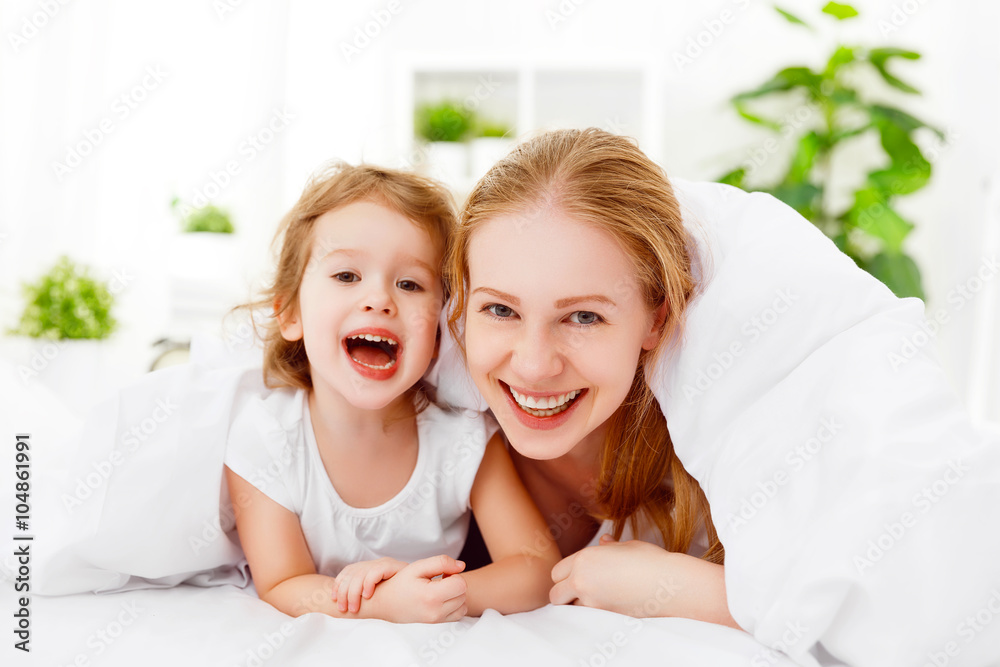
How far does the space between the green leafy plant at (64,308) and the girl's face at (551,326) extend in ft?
4.87

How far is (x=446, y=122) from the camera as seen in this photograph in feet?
10.9

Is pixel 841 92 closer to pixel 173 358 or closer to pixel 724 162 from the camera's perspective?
A: pixel 724 162

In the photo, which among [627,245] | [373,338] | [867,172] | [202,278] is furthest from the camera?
[202,278]

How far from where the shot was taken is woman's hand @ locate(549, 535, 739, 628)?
33.8 inches

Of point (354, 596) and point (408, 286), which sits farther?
point (408, 286)

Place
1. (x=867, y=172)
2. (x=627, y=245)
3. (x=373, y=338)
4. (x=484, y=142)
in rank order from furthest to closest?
1. (x=484, y=142)
2. (x=867, y=172)
3. (x=373, y=338)
4. (x=627, y=245)

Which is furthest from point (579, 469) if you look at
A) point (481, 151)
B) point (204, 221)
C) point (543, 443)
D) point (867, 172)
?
Answer: point (204, 221)

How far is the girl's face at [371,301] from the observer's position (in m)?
1.00

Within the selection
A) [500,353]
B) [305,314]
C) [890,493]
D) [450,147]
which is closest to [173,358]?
[305,314]

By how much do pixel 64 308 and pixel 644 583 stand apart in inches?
67.8

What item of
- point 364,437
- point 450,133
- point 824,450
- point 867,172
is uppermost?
point 450,133

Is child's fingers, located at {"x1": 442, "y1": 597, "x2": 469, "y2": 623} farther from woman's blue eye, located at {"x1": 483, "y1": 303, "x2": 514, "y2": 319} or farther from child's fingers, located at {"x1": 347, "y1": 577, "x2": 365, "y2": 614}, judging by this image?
woman's blue eye, located at {"x1": 483, "y1": 303, "x2": 514, "y2": 319}

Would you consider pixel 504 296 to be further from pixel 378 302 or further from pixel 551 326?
pixel 378 302

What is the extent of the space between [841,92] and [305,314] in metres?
2.44
